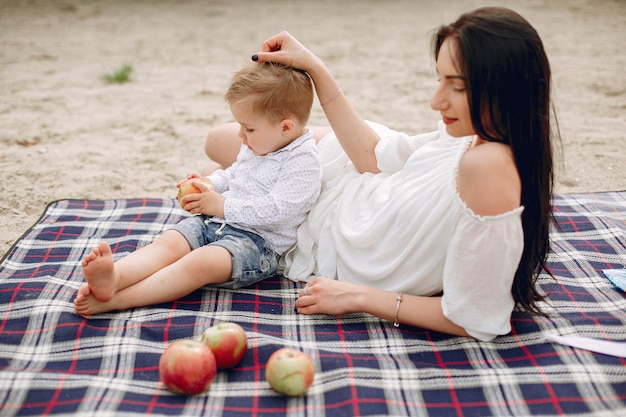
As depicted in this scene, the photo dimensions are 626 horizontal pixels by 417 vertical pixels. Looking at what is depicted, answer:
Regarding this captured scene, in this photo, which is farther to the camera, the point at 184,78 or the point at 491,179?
the point at 184,78

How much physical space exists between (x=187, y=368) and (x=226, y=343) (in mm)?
174

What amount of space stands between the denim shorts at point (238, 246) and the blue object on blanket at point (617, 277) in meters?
1.40

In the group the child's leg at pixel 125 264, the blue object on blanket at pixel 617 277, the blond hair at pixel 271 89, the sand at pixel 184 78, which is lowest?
the sand at pixel 184 78

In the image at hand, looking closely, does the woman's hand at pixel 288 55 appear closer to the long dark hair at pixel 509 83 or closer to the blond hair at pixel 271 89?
the blond hair at pixel 271 89

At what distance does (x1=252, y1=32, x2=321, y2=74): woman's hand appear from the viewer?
102 inches

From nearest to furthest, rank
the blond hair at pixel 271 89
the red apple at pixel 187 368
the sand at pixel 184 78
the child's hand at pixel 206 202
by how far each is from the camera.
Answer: the red apple at pixel 187 368 < the blond hair at pixel 271 89 < the child's hand at pixel 206 202 < the sand at pixel 184 78

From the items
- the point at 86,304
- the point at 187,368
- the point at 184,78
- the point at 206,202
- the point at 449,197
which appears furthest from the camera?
the point at 184,78

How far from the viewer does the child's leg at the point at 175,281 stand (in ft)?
7.90

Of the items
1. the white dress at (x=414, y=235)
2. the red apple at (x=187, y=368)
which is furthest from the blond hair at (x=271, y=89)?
the red apple at (x=187, y=368)

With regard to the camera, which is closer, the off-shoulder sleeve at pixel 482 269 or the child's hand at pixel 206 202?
the off-shoulder sleeve at pixel 482 269

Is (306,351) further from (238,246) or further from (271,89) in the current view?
(271,89)

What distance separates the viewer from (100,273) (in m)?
2.27

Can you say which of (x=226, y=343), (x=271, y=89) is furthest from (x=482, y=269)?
(x=271, y=89)

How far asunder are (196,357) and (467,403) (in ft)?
2.84
